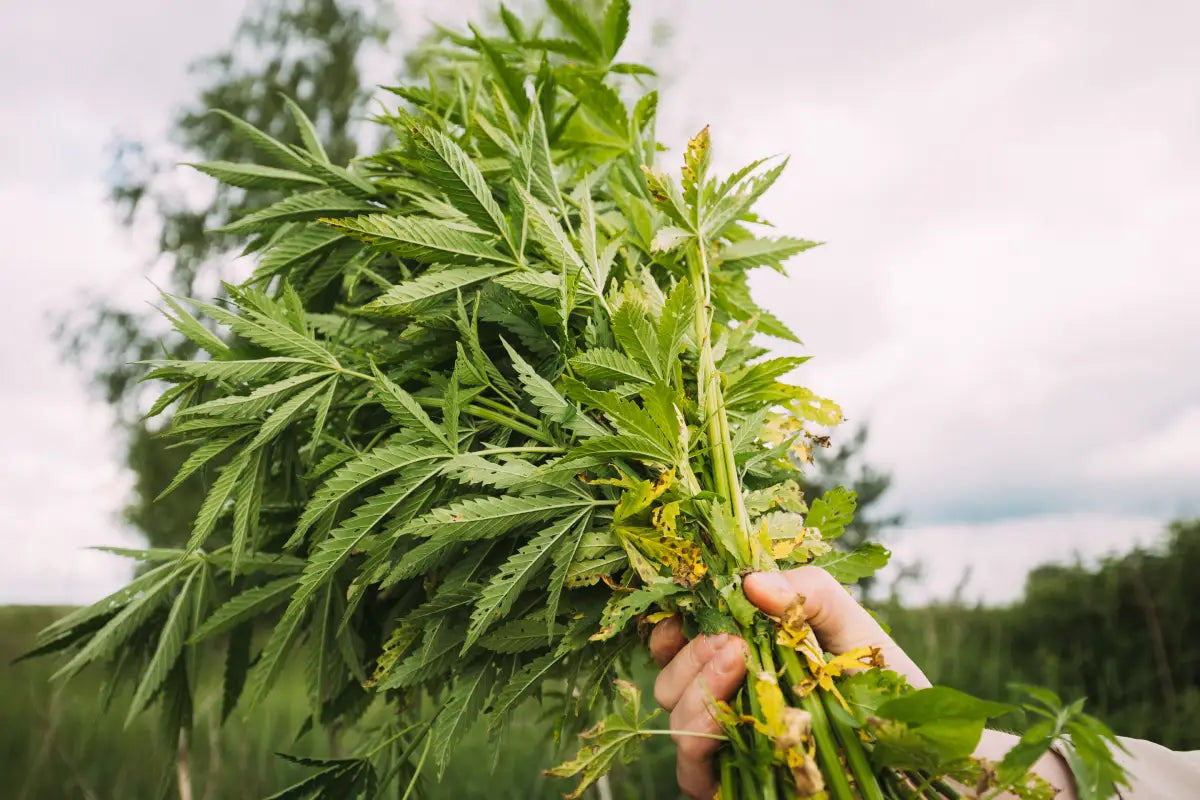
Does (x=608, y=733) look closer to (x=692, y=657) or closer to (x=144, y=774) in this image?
(x=692, y=657)

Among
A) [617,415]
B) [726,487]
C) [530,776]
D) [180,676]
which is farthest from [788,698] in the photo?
[530,776]

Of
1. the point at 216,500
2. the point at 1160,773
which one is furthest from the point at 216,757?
the point at 1160,773

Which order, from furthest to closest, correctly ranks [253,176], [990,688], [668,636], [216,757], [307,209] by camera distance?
1. [990,688]
2. [216,757]
3. [253,176]
4. [307,209]
5. [668,636]

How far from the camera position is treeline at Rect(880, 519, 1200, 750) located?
13.5 ft

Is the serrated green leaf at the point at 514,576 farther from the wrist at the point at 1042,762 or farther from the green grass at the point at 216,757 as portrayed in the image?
the green grass at the point at 216,757

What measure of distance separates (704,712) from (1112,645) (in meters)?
4.42

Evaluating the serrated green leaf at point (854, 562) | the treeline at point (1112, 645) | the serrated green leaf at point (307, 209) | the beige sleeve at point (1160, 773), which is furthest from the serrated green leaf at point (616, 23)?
the treeline at point (1112, 645)

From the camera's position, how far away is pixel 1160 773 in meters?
1.22

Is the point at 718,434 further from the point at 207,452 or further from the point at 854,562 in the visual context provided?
the point at 207,452

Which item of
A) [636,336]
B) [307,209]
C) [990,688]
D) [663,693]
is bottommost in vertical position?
[990,688]

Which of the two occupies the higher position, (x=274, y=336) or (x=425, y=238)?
(x=425, y=238)

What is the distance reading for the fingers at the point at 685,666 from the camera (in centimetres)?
106

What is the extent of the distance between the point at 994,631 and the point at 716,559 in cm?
456

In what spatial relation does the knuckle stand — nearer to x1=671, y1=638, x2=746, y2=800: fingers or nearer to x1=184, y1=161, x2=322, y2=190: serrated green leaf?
x1=671, y1=638, x2=746, y2=800: fingers
